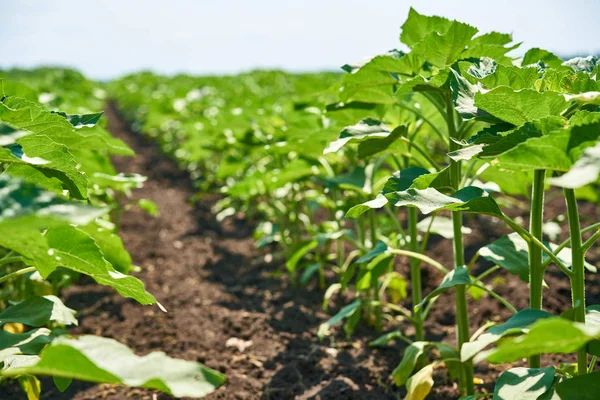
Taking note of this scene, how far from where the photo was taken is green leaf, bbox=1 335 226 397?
2.99ft

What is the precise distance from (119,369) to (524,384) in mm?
997

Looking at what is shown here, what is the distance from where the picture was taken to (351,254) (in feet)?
11.1

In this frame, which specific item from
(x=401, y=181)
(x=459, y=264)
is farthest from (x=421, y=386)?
(x=401, y=181)

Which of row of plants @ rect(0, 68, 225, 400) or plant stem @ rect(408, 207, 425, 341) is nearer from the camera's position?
row of plants @ rect(0, 68, 225, 400)

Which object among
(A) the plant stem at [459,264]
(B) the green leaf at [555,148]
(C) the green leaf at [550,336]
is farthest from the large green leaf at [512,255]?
(C) the green leaf at [550,336]

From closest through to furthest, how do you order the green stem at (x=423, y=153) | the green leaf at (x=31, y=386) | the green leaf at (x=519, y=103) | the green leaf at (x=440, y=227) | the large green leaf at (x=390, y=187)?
1. the green leaf at (x=519, y=103)
2. the large green leaf at (x=390, y=187)
3. the green leaf at (x=31, y=386)
4. the green stem at (x=423, y=153)
5. the green leaf at (x=440, y=227)

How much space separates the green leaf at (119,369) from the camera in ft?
2.99

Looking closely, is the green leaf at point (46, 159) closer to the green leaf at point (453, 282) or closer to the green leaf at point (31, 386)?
the green leaf at point (31, 386)

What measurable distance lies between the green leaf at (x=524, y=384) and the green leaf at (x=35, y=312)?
1.24 m

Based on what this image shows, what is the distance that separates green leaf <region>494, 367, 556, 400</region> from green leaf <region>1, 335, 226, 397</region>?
0.76m

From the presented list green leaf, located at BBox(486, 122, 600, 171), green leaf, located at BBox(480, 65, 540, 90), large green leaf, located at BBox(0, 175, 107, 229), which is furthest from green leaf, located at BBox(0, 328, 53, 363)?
green leaf, located at BBox(480, 65, 540, 90)

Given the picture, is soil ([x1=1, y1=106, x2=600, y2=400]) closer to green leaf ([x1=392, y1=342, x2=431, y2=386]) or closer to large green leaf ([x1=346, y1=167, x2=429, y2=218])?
green leaf ([x1=392, y1=342, x2=431, y2=386])

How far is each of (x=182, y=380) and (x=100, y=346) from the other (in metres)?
0.19

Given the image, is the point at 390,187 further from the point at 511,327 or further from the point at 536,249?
the point at 511,327
